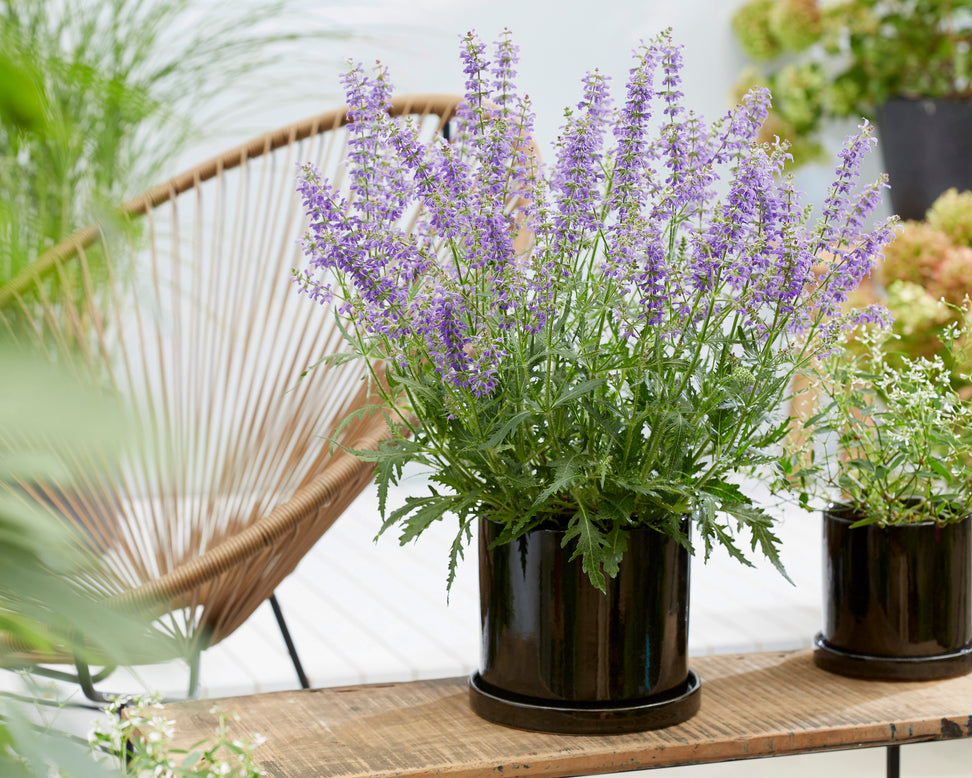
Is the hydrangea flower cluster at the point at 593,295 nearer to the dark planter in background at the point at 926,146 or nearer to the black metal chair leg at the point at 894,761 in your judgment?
the black metal chair leg at the point at 894,761

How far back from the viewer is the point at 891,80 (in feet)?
9.52

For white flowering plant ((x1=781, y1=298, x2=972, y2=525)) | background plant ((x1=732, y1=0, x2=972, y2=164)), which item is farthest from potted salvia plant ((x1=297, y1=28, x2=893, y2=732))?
background plant ((x1=732, y1=0, x2=972, y2=164))

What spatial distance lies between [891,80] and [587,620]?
2.54m

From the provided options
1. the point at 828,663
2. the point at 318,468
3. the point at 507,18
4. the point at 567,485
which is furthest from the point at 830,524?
the point at 507,18

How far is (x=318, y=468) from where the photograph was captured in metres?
1.36

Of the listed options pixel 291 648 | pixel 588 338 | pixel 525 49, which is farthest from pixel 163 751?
pixel 525 49

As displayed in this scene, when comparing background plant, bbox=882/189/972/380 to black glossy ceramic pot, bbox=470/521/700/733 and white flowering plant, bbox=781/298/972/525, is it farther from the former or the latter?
black glossy ceramic pot, bbox=470/521/700/733

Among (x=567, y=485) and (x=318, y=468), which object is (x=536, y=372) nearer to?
(x=567, y=485)

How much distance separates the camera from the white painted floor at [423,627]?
1.70 m

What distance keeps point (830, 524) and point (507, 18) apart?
2771 millimetres

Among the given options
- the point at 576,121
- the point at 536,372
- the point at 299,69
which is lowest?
the point at 536,372

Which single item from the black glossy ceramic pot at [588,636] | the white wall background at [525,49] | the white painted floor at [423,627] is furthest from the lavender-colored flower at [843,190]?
the white wall background at [525,49]

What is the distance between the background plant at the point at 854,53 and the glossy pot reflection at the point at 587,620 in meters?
2.30

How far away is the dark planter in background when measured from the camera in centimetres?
262
